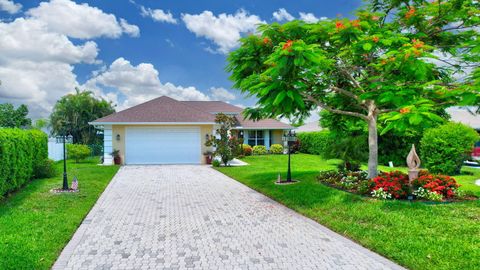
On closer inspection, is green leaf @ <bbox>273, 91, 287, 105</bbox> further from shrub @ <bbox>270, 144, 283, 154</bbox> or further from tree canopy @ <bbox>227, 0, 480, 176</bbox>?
shrub @ <bbox>270, 144, 283, 154</bbox>

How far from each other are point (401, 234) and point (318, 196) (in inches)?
152

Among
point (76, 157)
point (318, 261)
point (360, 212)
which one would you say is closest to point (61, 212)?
point (318, 261)

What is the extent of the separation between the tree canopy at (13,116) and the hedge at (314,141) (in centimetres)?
3152

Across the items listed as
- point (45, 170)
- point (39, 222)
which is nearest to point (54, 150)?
point (45, 170)

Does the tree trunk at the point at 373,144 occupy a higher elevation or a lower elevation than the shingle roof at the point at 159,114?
lower

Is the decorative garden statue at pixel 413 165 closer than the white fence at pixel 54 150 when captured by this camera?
Yes

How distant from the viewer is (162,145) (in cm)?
2292

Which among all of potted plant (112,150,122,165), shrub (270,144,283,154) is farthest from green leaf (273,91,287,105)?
shrub (270,144,283,154)

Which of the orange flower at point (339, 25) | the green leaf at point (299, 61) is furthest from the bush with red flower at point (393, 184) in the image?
the orange flower at point (339, 25)

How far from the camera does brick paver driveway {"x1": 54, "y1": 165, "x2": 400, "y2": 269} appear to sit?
5.53m

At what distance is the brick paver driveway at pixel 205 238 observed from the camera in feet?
18.1

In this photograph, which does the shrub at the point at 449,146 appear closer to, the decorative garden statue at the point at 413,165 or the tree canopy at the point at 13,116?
the decorative garden statue at the point at 413,165

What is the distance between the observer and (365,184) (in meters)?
10.4

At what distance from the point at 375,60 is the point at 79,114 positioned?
33647 millimetres
